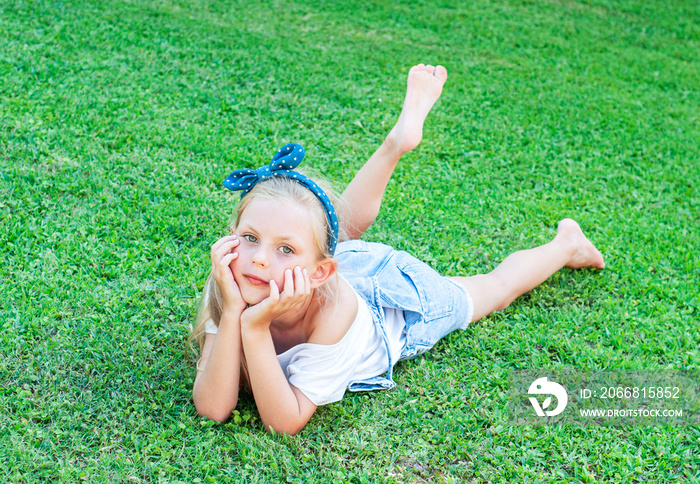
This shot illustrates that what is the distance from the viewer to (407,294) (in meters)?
3.05

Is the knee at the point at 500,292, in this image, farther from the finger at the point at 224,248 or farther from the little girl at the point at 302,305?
the finger at the point at 224,248

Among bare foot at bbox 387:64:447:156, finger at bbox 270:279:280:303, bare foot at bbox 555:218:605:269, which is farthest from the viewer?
bare foot at bbox 555:218:605:269

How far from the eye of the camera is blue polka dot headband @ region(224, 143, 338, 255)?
8.23 feet

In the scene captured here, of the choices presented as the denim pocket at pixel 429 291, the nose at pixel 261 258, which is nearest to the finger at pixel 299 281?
the nose at pixel 261 258

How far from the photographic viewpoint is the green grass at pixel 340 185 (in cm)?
259

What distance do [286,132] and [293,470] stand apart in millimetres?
2950

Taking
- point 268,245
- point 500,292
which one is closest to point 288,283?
point 268,245

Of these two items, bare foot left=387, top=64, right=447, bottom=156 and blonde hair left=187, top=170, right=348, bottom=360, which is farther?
bare foot left=387, top=64, right=447, bottom=156

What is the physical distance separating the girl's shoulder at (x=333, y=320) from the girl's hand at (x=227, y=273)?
13.8 inches

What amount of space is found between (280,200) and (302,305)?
465 mm

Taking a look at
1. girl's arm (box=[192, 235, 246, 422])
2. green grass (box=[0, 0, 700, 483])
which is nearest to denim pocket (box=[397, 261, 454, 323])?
green grass (box=[0, 0, 700, 483])

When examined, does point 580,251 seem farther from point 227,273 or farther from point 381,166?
point 227,273

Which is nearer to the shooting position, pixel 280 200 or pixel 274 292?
pixel 274 292

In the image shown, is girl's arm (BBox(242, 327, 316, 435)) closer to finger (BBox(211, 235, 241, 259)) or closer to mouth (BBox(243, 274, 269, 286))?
mouth (BBox(243, 274, 269, 286))
